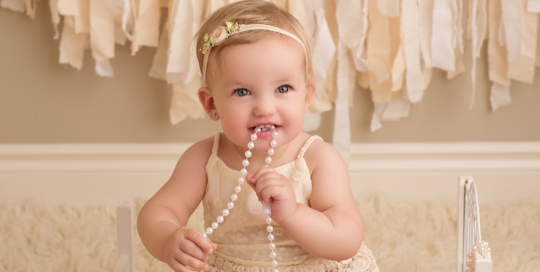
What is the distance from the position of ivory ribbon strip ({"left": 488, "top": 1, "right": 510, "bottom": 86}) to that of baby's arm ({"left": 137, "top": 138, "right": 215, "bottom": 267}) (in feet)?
3.06

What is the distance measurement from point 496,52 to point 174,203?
1.06 metres

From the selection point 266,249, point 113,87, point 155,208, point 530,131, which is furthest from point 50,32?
point 530,131

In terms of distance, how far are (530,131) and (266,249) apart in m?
1.09

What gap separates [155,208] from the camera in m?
0.86

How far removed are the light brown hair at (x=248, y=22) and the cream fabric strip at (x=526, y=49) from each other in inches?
34.2

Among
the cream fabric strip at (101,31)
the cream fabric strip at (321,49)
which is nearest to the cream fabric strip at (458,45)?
the cream fabric strip at (321,49)

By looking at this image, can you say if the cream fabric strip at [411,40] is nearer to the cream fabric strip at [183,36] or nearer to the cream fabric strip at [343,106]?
the cream fabric strip at [343,106]

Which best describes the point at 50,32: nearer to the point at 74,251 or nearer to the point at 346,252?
the point at 74,251

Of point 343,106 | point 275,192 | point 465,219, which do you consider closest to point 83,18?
point 343,106

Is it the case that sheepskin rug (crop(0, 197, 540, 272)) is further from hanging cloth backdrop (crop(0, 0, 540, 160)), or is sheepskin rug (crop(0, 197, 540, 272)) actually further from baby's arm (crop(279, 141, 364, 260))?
baby's arm (crop(279, 141, 364, 260))

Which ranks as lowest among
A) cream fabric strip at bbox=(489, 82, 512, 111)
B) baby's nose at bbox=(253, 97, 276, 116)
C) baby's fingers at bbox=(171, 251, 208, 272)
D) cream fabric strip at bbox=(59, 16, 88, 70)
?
baby's fingers at bbox=(171, 251, 208, 272)

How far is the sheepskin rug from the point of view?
1.24 m

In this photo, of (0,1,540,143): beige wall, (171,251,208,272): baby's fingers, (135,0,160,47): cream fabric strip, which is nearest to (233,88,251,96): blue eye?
(171,251,208,272): baby's fingers

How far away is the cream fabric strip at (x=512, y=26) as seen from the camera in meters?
1.42
